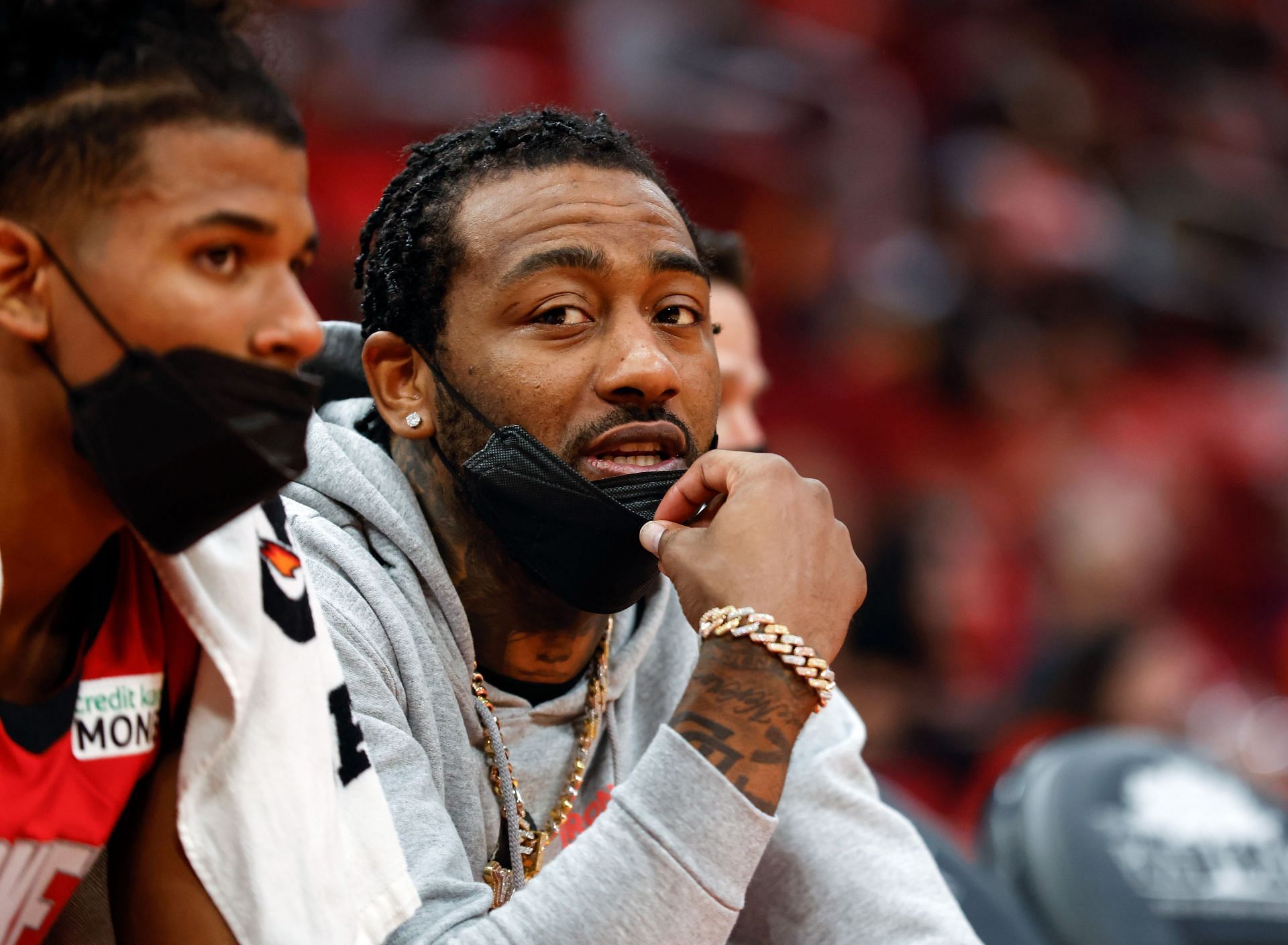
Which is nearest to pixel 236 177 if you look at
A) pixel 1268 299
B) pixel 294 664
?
pixel 294 664

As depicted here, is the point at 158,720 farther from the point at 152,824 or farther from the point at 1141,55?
the point at 1141,55

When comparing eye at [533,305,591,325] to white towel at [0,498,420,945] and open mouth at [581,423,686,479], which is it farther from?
white towel at [0,498,420,945]

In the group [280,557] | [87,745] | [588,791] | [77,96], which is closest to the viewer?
[77,96]

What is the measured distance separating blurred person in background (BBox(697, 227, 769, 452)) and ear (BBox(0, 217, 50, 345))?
1.62 metres

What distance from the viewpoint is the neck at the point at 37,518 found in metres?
1.22

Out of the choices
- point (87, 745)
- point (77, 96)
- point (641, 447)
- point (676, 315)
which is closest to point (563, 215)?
point (676, 315)

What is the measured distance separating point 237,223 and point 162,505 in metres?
0.25

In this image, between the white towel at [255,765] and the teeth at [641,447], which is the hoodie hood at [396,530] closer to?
the teeth at [641,447]

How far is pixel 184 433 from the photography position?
1204 mm

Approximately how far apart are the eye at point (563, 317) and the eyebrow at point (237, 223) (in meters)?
0.65

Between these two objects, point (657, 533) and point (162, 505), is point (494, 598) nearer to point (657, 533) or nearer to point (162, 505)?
point (657, 533)

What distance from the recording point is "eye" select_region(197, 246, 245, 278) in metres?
1.22

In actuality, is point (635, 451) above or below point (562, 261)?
below

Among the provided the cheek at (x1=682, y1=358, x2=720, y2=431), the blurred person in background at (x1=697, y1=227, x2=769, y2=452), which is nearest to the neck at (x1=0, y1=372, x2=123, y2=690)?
the cheek at (x1=682, y1=358, x2=720, y2=431)
